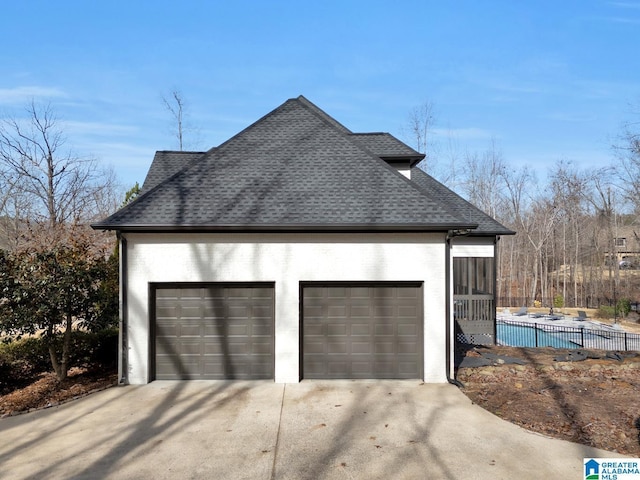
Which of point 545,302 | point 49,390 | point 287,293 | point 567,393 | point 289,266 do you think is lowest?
point 545,302

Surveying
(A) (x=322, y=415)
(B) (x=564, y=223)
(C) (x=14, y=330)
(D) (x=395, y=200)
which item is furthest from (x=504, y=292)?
(C) (x=14, y=330)

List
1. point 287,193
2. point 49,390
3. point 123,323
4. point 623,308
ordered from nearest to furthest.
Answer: point 49,390
point 123,323
point 287,193
point 623,308

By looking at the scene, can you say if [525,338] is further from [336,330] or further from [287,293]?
[287,293]

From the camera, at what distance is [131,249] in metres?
9.45

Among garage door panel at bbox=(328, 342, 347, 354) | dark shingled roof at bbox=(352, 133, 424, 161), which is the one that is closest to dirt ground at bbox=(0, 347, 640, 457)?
garage door panel at bbox=(328, 342, 347, 354)

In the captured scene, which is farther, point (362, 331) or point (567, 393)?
point (362, 331)

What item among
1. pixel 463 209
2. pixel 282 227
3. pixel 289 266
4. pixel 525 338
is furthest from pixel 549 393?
pixel 525 338

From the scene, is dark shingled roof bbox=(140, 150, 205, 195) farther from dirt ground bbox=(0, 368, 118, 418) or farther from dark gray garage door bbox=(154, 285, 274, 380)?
dirt ground bbox=(0, 368, 118, 418)

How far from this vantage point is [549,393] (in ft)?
27.3

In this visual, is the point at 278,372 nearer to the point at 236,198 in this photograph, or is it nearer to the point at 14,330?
the point at 236,198

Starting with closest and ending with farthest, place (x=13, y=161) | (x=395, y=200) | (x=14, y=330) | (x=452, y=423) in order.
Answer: (x=452, y=423) → (x=14, y=330) → (x=395, y=200) → (x=13, y=161)

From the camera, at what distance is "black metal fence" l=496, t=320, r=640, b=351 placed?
746 inches

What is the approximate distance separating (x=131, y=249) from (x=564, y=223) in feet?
132

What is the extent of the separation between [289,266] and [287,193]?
1905 mm
